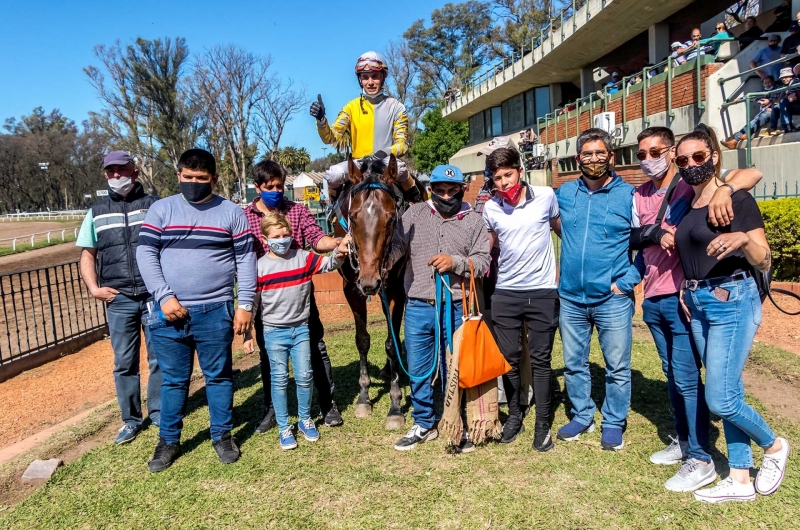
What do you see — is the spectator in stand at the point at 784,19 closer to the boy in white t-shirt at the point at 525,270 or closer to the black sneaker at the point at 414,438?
the boy in white t-shirt at the point at 525,270

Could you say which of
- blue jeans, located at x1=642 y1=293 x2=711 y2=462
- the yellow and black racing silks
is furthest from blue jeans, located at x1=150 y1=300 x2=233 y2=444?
blue jeans, located at x1=642 y1=293 x2=711 y2=462

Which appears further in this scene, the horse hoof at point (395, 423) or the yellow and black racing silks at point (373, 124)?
the yellow and black racing silks at point (373, 124)

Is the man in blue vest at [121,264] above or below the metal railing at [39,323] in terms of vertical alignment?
above

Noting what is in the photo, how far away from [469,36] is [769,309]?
4951 centimetres

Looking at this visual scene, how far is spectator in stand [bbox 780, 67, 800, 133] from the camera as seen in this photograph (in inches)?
362

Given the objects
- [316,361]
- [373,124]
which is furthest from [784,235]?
[316,361]

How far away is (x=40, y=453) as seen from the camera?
14.2ft

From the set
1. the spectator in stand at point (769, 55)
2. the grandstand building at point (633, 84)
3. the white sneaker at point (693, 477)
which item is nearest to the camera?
the white sneaker at point (693, 477)

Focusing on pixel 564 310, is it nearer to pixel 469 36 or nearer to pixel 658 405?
pixel 658 405

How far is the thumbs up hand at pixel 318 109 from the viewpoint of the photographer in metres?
4.79

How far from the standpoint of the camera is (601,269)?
370 centimetres

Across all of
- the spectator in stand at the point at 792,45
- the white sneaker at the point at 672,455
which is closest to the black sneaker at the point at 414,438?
the white sneaker at the point at 672,455

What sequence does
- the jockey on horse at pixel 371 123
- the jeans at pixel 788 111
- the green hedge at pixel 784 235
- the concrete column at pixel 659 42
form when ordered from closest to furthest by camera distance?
1. the jockey on horse at pixel 371 123
2. the green hedge at pixel 784 235
3. the jeans at pixel 788 111
4. the concrete column at pixel 659 42

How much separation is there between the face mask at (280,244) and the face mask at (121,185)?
1512mm
